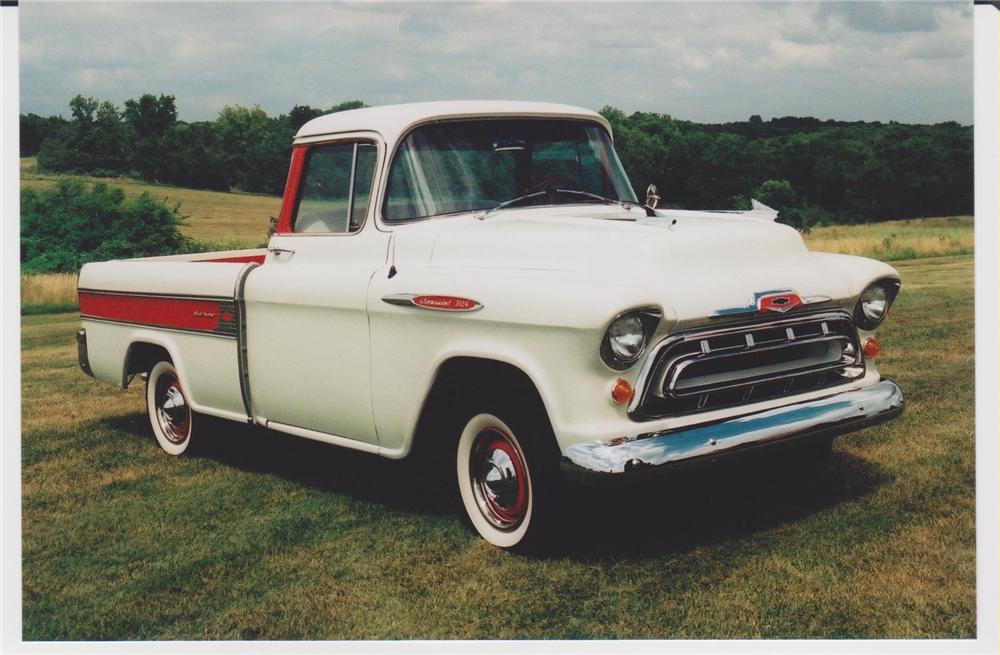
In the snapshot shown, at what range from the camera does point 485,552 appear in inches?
174

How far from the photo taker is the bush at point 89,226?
1677cm

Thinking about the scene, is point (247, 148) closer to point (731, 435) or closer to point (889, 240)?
point (889, 240)

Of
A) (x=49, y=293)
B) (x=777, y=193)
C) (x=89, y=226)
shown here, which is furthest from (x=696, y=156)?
(x=89, y=226)

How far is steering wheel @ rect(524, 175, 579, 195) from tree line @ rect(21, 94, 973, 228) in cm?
50

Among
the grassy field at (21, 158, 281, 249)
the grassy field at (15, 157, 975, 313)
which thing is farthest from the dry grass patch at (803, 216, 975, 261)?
the grassy field at (21, 158, 281, 249)

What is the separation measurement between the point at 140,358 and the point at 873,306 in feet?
15.2

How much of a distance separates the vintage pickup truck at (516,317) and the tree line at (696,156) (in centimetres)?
78

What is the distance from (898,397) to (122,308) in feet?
15.8

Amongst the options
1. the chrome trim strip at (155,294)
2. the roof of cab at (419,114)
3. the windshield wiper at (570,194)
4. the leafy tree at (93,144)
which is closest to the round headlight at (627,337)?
the windshield wiper at (570,194)

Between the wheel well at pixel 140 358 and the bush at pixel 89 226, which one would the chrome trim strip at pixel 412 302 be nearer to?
the wheel well at pixel 140 358

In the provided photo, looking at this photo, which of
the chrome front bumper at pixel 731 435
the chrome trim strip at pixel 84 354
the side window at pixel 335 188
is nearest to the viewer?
the chrome front bumper at pixel 731 435

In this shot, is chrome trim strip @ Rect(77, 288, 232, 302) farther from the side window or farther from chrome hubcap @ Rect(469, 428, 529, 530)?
chrome hubcap @ Rect(469, 428, 529, 530)

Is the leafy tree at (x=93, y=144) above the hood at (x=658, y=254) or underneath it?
above
